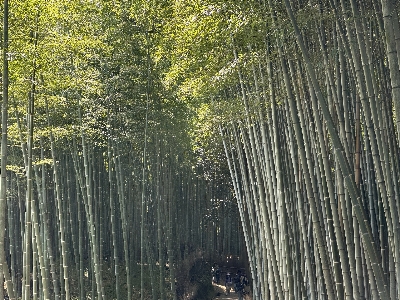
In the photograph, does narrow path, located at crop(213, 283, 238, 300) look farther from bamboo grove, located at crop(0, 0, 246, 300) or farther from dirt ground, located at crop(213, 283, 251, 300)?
bamboo grove, located at crop(0, 0, 246, 300)

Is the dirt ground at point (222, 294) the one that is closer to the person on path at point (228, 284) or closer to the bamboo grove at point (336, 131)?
the person on path at point (228, 284)

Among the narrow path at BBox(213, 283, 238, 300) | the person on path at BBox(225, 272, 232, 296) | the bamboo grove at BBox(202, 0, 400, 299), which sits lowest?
the narrow path at BBox(213, 283, 238, 300)

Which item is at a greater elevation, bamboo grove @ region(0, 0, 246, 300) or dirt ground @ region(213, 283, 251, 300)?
bamboo grove @ region(0, 0, 246, 300)

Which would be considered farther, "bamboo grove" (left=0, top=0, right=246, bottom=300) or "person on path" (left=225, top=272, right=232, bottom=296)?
"person on path" (left=225, top=272, right=232, bottom=296)

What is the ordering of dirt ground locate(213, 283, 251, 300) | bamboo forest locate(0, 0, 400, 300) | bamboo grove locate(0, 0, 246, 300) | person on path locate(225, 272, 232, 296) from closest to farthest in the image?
bamboo forest locate(0, 0, 400, 300) < bamboo grove locate(0, 0, 246, 300) < dirt ground locate(213, 283, 251, 300) < person on path locate(225, 272, 232, 296)

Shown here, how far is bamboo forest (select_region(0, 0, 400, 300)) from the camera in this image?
489cm

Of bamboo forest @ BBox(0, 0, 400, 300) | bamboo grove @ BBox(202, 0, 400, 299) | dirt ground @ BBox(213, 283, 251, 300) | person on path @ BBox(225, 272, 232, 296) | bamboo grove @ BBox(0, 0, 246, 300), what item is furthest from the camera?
person on path @ BBox(225, 272, 232, 296)

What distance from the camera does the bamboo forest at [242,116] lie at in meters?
4.89

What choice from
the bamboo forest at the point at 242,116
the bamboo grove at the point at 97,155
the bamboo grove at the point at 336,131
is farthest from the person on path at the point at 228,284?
the bamboo grove at the point at 336,131

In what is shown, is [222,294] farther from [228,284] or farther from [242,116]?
[242,116]

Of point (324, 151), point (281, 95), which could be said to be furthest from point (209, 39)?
point (324, 151)

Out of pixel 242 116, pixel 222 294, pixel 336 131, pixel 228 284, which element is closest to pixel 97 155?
pixel 228 284

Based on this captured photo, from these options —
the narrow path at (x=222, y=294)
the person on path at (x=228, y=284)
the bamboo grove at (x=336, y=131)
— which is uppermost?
the bamboo grove at (x=336, y=131)

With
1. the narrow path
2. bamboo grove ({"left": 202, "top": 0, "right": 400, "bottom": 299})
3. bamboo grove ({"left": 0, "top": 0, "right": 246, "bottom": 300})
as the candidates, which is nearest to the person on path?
the narrow path
